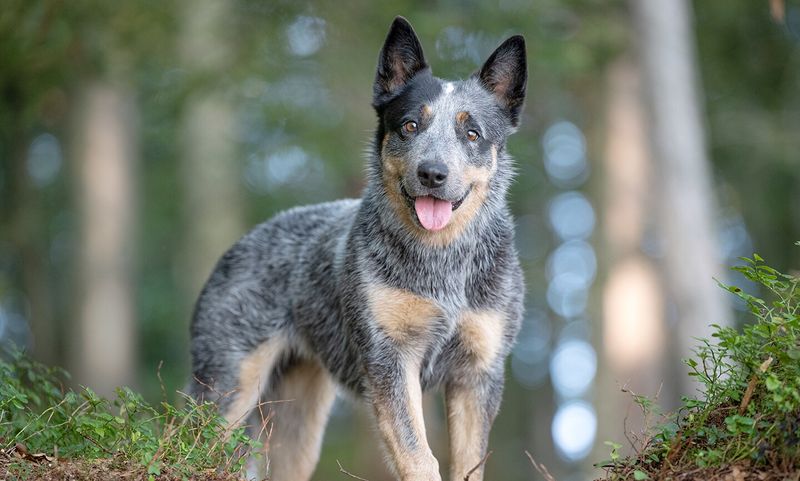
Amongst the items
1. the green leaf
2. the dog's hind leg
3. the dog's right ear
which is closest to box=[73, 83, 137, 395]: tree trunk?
the dog's hind leg

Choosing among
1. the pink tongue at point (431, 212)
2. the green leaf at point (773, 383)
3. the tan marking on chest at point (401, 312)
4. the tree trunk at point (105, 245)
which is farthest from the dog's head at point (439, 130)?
the tree trunk at point (105, 245)

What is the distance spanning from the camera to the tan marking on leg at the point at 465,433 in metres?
5.74

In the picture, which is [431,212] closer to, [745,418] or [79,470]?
[745,418]

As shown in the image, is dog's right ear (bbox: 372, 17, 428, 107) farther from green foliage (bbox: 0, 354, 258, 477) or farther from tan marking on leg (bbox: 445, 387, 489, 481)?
green foliage (bbox: 0, 354, 258, 477)

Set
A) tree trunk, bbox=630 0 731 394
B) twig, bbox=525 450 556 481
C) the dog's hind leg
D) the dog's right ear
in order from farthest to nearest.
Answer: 1. tree trunk, bbox=630 0 731 394
2. the dog's hind leg
3. the dog's right ear
4. twig, bbox=525 450 556 481

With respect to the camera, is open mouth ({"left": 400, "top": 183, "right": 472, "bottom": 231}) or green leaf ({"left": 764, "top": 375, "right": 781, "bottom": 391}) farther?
open mouth ({"left": 400, "top": 183, "right": 472, "bottom": 231})

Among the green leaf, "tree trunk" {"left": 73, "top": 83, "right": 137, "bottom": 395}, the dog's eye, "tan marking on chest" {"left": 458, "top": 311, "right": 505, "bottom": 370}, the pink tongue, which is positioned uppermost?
the dog's eye

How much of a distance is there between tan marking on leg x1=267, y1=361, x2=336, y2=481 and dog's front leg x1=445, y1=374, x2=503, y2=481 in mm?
1564

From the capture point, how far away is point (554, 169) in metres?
25.1

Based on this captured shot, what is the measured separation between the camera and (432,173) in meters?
5.48

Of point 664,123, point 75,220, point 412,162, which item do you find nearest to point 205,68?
point 75,220

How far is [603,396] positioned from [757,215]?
24.5 ft

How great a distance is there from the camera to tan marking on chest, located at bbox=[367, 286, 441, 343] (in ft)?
18.6

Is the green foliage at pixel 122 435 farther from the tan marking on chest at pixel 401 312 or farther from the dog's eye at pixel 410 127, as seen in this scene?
the dog's eye at pixel 410 127
